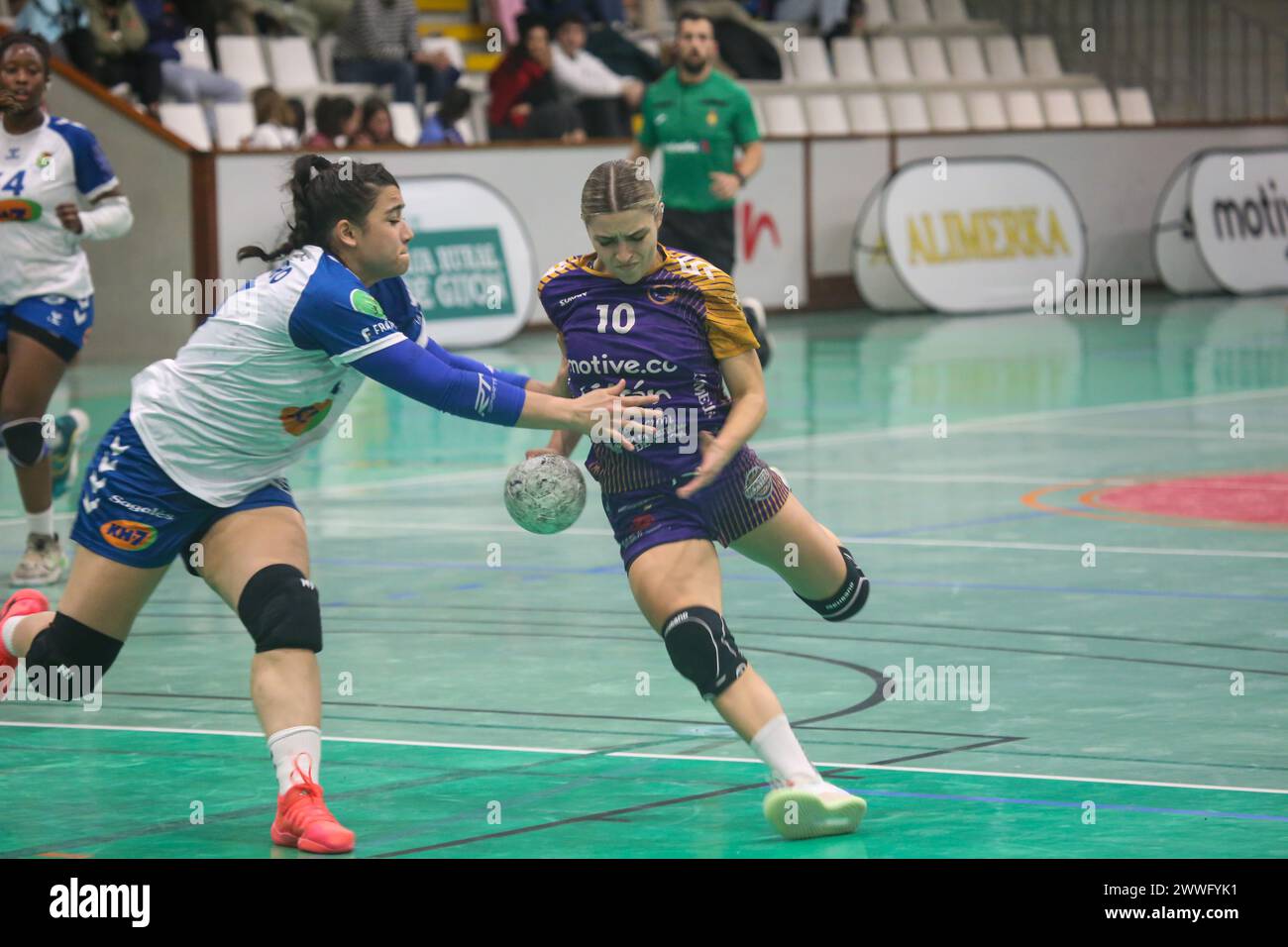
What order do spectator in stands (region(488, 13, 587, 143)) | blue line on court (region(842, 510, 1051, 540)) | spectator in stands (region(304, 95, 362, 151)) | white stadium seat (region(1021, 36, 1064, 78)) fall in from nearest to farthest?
blue line on court (region(842, 510, 1051, 540)) < spectator in stands (region(304, 95, 362, 151)) < spectator in stands (region(488, 13, 587, 143)) < white stadium seat (region(1021, 36, 1064, 78))

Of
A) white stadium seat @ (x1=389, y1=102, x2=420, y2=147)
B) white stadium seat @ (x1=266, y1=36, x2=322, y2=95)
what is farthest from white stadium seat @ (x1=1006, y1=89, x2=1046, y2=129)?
white stadium seat @ (x1=266, y1=36, x2=322, y2=95)

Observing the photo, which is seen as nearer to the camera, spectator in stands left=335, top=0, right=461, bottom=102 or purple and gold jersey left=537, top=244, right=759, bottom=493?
purple and gold jersey left=537, top=244, right=759, bottom=493

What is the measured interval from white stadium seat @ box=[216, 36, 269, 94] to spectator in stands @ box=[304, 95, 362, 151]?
4.96 ft

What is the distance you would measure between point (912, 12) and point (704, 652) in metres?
25.5

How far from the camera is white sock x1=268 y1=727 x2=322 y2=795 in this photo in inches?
222

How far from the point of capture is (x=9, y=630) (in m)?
6.53

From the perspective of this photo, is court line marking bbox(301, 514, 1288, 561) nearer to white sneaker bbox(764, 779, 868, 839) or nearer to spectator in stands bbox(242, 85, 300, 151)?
white sneaker bbox(764, 779, 868, 839)

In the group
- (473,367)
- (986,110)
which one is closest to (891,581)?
(473,367)

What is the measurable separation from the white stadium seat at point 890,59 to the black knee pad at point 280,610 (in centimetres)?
2379

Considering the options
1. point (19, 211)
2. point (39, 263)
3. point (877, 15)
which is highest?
point (877, 15)

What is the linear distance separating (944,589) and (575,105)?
1532cm

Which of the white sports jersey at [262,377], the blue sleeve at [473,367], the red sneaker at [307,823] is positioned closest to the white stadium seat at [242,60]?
the blue sleeve at [473,367]

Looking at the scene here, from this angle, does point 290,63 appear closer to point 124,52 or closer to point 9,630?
point 124,52

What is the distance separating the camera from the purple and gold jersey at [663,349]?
6.16m
